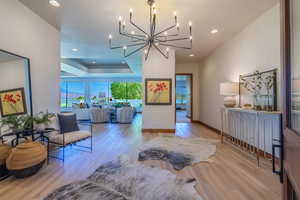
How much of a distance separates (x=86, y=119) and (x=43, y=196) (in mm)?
6719

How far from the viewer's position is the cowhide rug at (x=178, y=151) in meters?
2.87

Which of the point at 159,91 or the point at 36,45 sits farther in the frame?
the point at 159,91

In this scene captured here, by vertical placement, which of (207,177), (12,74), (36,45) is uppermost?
(36,45)

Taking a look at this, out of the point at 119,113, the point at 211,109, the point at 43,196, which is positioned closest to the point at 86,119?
the point at 119,113

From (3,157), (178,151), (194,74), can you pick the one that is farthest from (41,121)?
(194,74)

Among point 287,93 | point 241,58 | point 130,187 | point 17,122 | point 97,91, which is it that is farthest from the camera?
point 97,91

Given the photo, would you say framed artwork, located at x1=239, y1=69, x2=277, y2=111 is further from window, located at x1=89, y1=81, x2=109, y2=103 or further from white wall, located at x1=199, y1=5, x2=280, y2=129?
window, located at x1=89, y1=81, x2=109, y2=103

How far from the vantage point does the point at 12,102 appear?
2.65 metres

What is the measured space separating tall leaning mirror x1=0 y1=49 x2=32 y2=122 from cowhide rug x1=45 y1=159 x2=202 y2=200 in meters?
1.70

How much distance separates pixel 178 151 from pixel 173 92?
235 cm

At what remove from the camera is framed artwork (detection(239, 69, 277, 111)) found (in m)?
2.88

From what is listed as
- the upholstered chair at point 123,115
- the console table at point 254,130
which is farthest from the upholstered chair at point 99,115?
the console table at point 254,130

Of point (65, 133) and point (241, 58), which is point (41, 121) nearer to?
point (65, 133)

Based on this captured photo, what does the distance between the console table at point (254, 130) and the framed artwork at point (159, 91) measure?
6.15 ft
